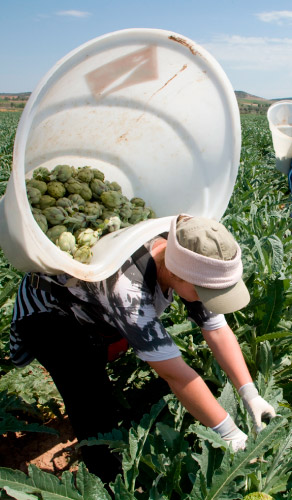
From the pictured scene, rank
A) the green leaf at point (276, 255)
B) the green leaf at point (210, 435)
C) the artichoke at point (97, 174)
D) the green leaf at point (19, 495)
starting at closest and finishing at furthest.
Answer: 1. the green leaf at point (19, 495)
2. the green leaf at point (210, 435)
3. the artichoke at point (97, 174)
4. the green leaf at point (276, 255)

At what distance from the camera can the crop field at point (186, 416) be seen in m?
1.40

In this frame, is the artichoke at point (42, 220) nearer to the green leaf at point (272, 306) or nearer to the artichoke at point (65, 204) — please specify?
the artichoke at point (65, 204)

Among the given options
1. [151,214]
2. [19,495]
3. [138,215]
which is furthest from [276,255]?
[19,495]

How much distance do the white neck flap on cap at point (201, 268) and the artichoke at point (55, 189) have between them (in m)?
0.58

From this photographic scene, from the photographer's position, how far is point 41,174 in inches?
74.5

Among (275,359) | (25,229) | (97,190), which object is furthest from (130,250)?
(275,359)

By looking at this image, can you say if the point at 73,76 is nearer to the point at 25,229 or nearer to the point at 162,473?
the point at 25,229

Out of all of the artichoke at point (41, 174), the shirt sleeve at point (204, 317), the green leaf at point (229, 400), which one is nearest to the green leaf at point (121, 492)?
the green leaf at point (229, 400)

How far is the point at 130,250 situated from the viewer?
1.54m

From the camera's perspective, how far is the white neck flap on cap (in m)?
1.44

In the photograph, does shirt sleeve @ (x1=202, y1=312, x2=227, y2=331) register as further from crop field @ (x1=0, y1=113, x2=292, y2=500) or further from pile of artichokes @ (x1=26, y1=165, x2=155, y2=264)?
pile of artichokes @ (x1=26, y1=165, x2=155, y2=264)

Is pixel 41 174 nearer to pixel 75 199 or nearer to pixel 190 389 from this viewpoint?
pixel 75 199

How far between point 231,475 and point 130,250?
0.73m

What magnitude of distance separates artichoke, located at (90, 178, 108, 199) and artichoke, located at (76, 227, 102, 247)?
215 millimetres
